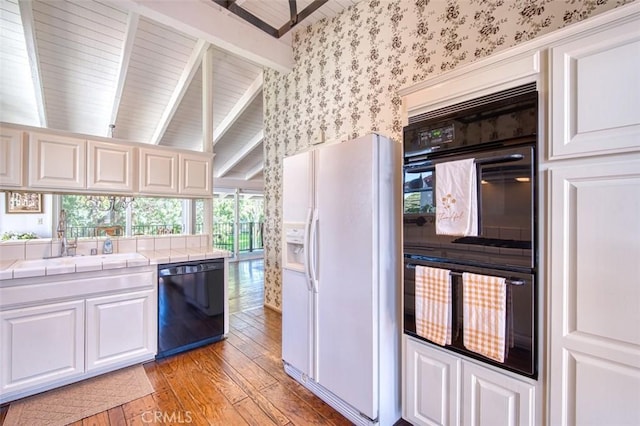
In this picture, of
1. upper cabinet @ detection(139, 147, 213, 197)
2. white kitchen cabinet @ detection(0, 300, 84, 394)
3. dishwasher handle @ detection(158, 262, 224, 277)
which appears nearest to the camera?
white kitchen cabinet @ detection(0, 300, 84, 394)

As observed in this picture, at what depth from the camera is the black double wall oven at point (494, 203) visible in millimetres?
1239

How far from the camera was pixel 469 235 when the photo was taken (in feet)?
4.60

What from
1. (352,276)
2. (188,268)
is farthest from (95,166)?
(352,276)

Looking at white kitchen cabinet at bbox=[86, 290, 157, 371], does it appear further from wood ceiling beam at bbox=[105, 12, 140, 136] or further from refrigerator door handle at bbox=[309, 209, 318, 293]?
wood ceiling beam at bbox=[105, 12, 140, 136]

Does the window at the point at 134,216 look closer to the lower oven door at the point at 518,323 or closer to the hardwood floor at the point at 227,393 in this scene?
the hardwood floor at the point at 227,393

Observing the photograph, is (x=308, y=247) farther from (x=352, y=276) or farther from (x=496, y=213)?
(x=496, y=213)

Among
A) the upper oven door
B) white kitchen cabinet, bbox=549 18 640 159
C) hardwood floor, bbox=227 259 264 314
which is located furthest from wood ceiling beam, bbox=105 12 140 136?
white kitchen cabinet, bbox=549 18 640 159

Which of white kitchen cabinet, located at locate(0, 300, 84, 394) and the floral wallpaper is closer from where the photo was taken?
the floral wallpaper

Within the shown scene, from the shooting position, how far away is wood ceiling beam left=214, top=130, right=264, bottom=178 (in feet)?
20.5

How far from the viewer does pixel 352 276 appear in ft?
5.85

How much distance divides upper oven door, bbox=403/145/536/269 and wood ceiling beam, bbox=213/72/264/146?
3895 millimetres

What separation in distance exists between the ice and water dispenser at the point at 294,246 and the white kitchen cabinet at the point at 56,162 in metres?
1.95

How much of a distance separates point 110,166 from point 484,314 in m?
3.21

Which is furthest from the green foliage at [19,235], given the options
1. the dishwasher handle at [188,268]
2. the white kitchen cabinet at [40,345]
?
the dishwasher handle at [188,268]
